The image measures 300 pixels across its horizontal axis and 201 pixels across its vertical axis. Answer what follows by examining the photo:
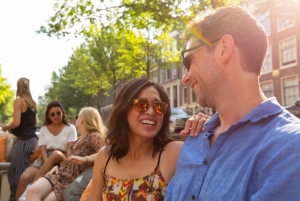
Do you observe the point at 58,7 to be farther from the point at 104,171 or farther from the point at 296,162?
the point at 296,162

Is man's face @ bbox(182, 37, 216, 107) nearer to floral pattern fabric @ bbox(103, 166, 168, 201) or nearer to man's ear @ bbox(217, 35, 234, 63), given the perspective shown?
man's ear @ bbox(217, 35, 234, 63)

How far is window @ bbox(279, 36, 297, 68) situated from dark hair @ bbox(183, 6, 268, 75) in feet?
66.1

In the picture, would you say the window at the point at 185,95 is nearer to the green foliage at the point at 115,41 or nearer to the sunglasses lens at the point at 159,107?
the green foliage at the point at 115,41

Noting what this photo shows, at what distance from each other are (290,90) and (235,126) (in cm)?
2052

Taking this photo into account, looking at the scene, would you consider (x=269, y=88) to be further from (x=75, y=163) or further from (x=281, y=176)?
(x=281, y=176)

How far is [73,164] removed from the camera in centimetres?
351

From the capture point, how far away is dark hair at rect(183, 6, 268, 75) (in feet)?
4.52

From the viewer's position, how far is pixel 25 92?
4.80 metres

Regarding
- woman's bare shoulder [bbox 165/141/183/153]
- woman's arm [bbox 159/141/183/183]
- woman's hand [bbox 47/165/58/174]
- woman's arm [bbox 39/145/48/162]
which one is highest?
woman's bare shoulder [bbox 165/141/183/153]

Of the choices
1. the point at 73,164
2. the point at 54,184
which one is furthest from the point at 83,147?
the point at 54,184

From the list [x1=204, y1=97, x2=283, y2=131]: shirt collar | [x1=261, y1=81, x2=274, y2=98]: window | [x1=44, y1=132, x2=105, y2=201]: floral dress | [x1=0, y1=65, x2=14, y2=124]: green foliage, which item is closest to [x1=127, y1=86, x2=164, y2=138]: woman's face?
[x1=204, y1=97, x2=283, y2=131]: shirt collar

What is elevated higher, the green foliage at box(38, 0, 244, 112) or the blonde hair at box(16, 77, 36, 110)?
the green foliage at box(38, 0, 244, 112)

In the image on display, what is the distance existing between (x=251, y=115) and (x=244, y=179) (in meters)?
0.25

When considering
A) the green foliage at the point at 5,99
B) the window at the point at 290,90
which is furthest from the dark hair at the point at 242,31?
the green foliage at the point at 5,99
